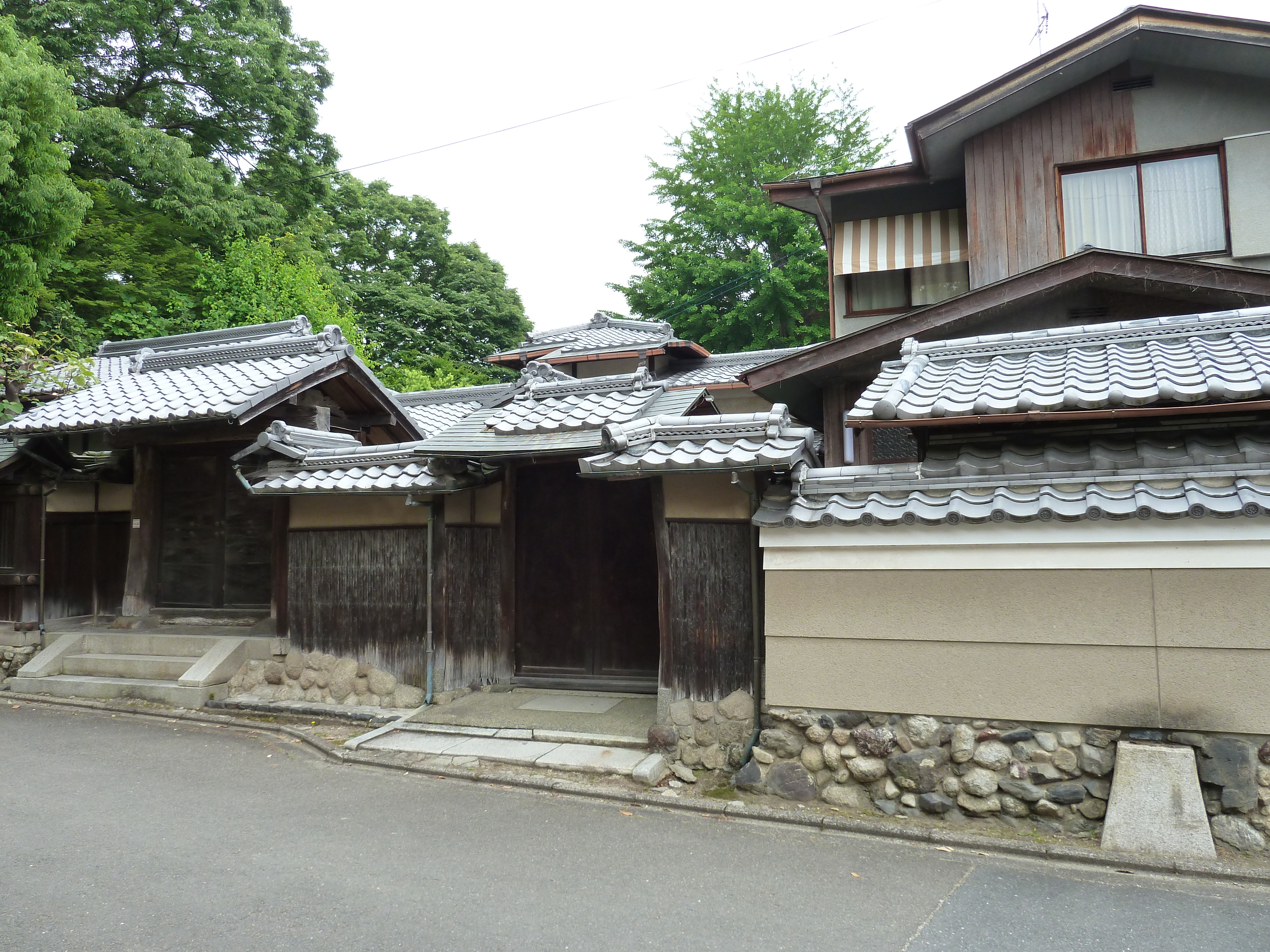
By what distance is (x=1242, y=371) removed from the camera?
20.3ft

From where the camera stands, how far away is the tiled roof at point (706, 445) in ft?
22.4

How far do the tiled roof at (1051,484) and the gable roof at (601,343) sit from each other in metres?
13.4

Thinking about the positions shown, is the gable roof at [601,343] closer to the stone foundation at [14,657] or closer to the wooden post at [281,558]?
the wooden post at [281,558]

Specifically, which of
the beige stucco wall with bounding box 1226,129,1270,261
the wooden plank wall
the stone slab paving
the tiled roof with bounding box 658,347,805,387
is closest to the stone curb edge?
the stone slab paving

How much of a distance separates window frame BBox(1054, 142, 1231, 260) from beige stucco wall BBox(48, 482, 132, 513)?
49.3 feet

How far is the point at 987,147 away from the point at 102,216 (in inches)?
869

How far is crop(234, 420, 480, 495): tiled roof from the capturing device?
29.8 feet

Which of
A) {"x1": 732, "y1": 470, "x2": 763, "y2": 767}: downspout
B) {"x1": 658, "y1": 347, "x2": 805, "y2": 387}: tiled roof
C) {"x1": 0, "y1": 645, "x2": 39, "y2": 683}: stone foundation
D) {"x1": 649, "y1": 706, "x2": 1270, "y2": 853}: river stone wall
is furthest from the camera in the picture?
{"x1": 658, "y1": 347, "x2": 805, "y2": 387}: tiled roof

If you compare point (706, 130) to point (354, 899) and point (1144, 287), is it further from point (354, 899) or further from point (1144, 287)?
point (354, 899)

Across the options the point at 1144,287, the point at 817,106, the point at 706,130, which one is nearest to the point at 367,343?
the point at 706,130

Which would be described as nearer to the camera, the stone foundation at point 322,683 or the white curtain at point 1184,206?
the stone foundation at point 322,683

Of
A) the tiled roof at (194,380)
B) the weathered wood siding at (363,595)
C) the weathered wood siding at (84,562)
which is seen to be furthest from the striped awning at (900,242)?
the weathered wood siding at (84,562)

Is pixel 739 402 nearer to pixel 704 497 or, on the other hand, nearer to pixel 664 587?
pixel 704 497

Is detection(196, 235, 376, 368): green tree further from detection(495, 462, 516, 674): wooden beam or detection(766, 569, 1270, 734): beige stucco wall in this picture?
detection(766, 569, 1270, 734): beige stucco wall
